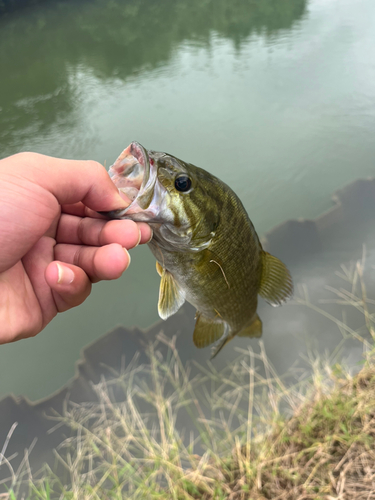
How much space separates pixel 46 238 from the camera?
149 centimetres

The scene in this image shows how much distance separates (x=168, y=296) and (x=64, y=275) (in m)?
0.52

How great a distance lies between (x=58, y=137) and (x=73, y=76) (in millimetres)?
4601

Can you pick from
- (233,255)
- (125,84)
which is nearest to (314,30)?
(125,84)

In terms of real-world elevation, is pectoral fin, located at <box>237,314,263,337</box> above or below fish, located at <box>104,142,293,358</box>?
below

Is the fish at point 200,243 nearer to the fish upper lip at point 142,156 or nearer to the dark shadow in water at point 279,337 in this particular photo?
the fish upper lip at point 142,156

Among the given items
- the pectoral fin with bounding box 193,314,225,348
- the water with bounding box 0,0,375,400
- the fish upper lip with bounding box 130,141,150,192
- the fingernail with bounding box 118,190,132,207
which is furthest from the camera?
the water with bounding box 0,0,375,400

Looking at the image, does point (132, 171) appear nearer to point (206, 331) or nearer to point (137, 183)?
point (137, 183)

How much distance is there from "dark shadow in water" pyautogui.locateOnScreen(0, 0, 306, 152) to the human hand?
7.41 meters

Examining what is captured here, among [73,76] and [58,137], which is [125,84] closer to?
[73,76]

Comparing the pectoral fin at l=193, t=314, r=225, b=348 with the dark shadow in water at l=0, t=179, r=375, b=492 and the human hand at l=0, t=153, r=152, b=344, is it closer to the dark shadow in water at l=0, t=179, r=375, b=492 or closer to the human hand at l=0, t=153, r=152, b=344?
the human hand at l=0, t=153, r=152, b=344

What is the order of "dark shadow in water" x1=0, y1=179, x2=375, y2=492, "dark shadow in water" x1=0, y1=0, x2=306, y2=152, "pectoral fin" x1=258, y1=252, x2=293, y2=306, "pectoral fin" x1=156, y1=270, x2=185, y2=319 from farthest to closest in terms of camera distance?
"dark shadow in water" x1=0, y1=0, x2=306, y2=152 < "dark shadow in water" x1=0, y1=179, x2=375, y2=492 < "pectoral fin" x1=258, y1=252, x2=293, y2=306 < "pectoral fin" x1=156, y1=270, x2=185, y2=319

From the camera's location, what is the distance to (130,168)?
4.07 ft

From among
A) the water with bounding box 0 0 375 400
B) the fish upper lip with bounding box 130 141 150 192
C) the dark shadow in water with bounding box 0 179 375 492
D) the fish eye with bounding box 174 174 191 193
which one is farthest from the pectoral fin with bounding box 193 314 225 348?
the water with bounding box 0 0 375 400

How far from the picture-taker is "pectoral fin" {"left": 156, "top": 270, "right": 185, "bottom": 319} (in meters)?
1.54
